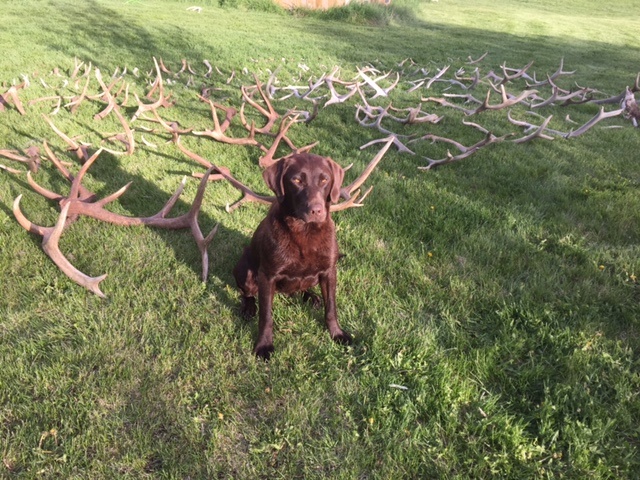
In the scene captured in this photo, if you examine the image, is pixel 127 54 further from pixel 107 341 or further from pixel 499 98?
pixel 107 341

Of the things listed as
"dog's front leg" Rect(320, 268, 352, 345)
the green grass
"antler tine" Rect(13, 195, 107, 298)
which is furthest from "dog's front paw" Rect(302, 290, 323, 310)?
"antler tine" Rect(13, 195, 107, 298)

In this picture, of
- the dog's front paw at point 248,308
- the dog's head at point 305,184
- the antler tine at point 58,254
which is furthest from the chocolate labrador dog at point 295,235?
the antler tine at point 58,254

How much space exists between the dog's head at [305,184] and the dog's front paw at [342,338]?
798 mm

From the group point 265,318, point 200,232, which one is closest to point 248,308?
point 265,318

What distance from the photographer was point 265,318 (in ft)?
8.86

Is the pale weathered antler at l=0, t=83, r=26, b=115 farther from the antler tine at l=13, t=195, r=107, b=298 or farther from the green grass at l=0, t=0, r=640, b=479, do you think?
the antler tine at l=13, t=195, r=107, b=298

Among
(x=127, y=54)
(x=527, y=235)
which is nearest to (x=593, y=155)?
(x=527, y=235)

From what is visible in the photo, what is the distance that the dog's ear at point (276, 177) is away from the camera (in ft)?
8.68

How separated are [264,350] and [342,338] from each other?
51 cm

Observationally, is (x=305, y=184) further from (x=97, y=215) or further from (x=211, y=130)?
(x=211, y=130)

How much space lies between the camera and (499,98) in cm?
857

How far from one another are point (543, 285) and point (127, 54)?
11.1 meters

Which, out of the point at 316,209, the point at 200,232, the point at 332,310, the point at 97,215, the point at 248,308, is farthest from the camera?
the point at 97,215

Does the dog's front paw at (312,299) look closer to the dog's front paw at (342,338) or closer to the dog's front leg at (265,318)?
the dog's front paw at (342,338)
